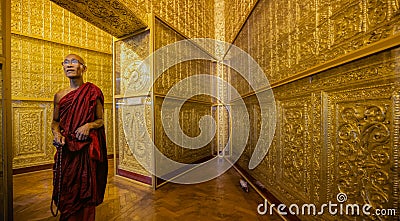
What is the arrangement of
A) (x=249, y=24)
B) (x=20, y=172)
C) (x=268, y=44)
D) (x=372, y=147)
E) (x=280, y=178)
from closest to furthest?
1. (x=372, y=147)
2. (x=280, y=178)
3. (x=268, y=44)
4. (x=249, y=24)
5. (x=20, y=172)

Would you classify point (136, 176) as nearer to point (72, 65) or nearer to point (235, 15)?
point (72, 65)

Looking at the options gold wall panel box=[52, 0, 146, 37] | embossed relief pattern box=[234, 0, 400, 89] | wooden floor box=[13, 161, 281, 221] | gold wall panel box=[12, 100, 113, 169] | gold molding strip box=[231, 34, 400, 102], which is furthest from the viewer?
gold wall panel box=[12, 100, 113, 169]

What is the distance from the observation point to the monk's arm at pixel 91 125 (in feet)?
5.41

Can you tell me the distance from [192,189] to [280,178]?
54.0 inches

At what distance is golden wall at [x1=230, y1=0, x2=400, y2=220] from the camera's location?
109cm

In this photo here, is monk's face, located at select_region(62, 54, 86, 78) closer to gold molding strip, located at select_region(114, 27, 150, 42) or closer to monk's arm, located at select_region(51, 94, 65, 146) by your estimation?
monk's arm, located at select_region(51, 94, 65, 146)

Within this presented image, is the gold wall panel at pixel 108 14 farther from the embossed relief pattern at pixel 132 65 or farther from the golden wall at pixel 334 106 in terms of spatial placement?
the golden wall at pixel 334 106

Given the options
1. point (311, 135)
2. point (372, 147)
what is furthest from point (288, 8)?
point (372, 147)

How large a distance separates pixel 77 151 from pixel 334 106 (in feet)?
6.91

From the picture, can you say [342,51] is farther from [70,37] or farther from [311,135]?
[70,37]

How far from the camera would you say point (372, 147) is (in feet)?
3.81

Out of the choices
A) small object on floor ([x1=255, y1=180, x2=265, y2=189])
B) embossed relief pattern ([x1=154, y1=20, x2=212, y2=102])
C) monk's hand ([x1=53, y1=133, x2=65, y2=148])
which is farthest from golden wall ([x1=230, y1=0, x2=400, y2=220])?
monk's hand ([x1=53, y1=133, x2=65, y2=148])

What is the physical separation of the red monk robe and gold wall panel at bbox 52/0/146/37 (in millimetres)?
1384

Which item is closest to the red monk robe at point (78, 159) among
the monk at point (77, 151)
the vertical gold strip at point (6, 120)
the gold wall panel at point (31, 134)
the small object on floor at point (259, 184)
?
the monk at point (77, 151)
